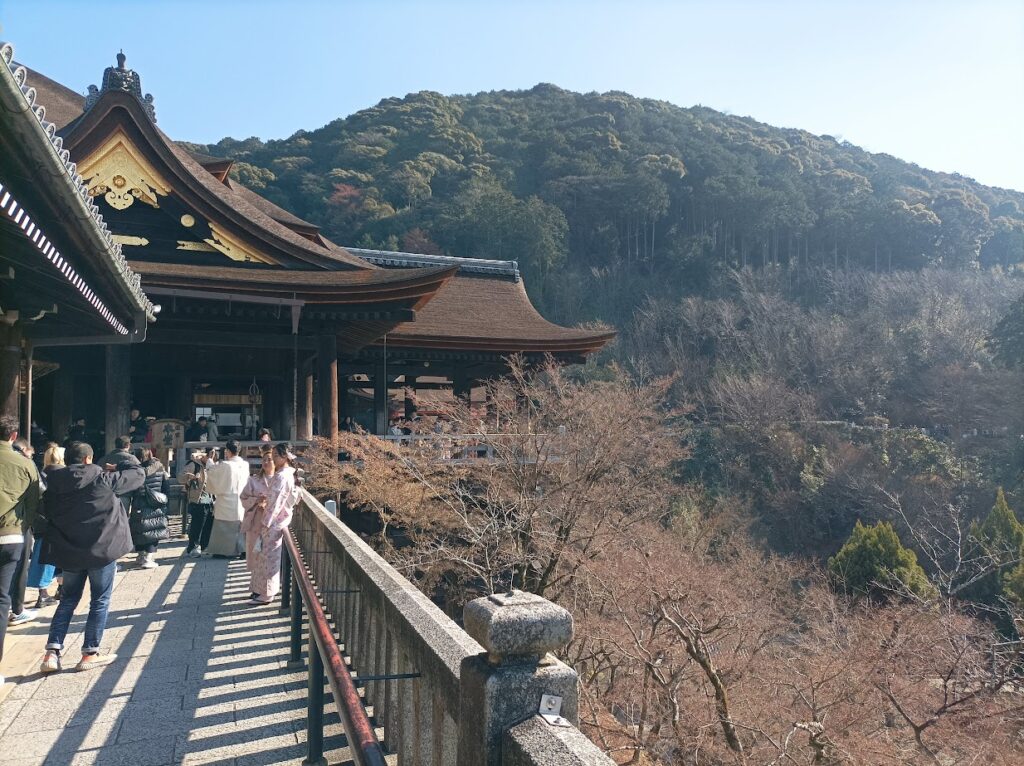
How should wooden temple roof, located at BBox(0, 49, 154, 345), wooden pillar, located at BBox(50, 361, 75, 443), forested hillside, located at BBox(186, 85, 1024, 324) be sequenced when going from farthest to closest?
forested hillside, located at BBox(186, 85, 1024, 324) < wooden pillar, located at BBox(50, 361, 75, 443) < wooden temple roof, located at BBox(0, 49, 154, 345)

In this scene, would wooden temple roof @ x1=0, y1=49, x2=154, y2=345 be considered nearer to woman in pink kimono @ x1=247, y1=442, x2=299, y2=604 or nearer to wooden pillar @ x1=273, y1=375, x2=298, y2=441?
woman in pink kimono @ x1=247, y1=442, x2=299, y2=604

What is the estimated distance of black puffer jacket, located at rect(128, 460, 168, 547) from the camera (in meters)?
6.67

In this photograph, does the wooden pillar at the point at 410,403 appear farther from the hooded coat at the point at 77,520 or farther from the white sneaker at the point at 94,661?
the hooded coat at the point at 77,520

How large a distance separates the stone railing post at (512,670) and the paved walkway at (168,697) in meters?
1.78

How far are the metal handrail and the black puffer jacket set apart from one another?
3654 millimetres

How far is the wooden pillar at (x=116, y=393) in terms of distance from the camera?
9359 millimetres

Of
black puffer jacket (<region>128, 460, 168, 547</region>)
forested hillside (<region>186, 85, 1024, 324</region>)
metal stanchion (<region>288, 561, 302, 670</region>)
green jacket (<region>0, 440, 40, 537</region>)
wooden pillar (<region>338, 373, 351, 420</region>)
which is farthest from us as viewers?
forested hillside (<region>186, 85, 1024, 324</region>)

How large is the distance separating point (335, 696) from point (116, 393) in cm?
850

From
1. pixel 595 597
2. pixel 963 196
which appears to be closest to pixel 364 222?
pixel 595 597

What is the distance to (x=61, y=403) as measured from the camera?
11828 mm

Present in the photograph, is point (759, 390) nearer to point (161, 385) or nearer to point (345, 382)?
point (345, 382)

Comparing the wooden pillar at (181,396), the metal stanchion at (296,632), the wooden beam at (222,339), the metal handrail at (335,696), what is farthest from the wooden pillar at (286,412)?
the metal handrail at (335,696)

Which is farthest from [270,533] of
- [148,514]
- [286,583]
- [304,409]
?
[304,409]

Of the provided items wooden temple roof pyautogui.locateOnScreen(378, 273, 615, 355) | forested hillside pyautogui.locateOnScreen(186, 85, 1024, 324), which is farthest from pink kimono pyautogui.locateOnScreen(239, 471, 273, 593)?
forested hillside pyautogui.locateOnScreen(186, 85, 1024, 324)
